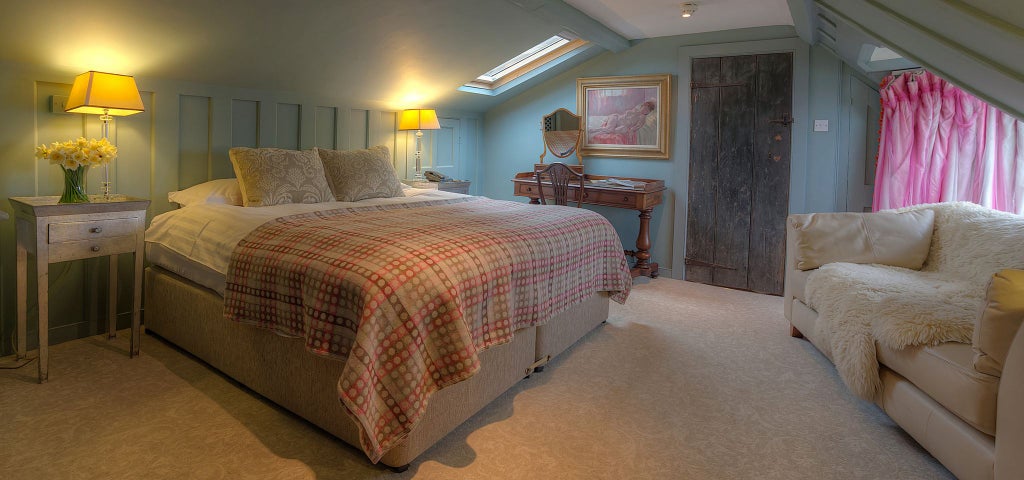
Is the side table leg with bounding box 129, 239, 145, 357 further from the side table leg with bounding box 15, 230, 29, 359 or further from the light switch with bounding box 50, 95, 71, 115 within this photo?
the light switch with bounding box 50, 95, 71, 115

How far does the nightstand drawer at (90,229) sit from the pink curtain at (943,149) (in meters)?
4.42

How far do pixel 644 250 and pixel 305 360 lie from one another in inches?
130

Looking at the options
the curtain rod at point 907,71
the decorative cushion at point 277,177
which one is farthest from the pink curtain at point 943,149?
the decorative cushion at point 277,177

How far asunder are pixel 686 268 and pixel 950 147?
2.03m

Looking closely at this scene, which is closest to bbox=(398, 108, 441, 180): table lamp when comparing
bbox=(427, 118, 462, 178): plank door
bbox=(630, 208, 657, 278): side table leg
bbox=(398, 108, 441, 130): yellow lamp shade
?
bbox=(398, 108, 441, 130): yellow lamp shade

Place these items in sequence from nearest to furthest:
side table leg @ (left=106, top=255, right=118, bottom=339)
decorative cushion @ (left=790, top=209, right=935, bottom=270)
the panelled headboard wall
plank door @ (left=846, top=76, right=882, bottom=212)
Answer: the panelled headboard wall < side table leg @ (left=106, top=255, right=118, bottom=339) < decorative cushion @ (left=790, top=209, right=935, bottom=270) < plank door @ (left=846, top=76, right=882, bottom=212)

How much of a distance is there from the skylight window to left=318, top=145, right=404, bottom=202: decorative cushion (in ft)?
5.41

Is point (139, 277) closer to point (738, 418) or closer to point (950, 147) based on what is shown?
point (738, 418)

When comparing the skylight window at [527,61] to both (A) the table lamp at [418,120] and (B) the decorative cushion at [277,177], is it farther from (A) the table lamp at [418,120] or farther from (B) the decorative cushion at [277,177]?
(B) the decorative cushion at [277,177]

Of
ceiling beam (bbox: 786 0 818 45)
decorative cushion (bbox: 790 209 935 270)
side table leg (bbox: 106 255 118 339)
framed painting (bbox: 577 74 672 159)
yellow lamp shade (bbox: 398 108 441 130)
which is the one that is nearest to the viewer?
side table leg (bbox: 106 255 118 339)

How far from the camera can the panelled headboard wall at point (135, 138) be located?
9.15ft

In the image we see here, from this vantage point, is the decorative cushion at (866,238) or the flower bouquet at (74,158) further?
the decorative cushion at (866,238)

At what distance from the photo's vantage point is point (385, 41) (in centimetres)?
379

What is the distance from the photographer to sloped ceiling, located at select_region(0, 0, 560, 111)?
2.67 m
